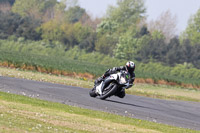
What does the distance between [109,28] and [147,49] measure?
19.5 meters

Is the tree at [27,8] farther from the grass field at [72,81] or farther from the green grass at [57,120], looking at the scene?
the green grass at [57,120]

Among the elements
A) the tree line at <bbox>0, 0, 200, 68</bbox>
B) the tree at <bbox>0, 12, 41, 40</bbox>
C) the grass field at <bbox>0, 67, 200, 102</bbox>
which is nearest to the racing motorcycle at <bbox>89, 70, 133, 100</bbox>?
the grass field at <bbox>0, 67, 200, 102</bbox>

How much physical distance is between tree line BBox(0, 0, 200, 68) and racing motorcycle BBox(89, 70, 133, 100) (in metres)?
68.7

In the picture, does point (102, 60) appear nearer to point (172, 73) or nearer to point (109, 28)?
point (172, 73)

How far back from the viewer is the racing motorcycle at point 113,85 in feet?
61.5

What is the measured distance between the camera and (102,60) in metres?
85.3

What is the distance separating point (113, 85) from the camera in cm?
1906

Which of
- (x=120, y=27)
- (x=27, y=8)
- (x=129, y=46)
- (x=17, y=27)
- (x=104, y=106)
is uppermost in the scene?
(x=27, y=8)

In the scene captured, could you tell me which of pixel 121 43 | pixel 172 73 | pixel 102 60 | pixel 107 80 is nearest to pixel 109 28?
pixel 121 43

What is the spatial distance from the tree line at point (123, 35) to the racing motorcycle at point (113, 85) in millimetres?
68711

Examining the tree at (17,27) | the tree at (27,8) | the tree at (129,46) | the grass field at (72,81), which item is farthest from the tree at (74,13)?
the grass field at (72,81)

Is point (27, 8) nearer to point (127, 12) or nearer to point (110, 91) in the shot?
point (127, 12)

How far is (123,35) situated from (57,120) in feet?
291

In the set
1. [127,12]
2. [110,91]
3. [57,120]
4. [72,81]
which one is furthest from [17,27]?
[57,120]
